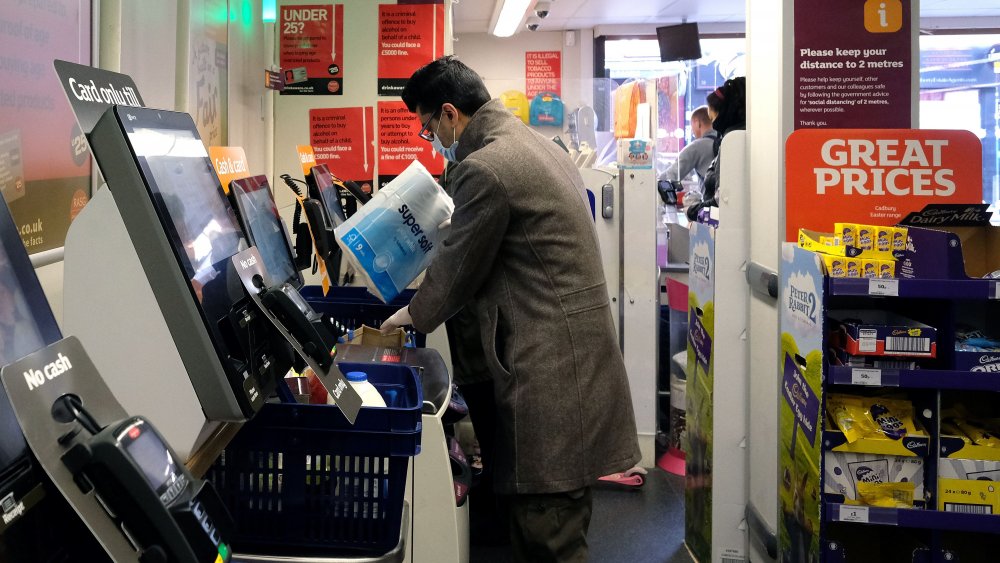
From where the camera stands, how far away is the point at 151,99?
2.48 metres

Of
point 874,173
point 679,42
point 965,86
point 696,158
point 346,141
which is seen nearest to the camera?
point 874,173

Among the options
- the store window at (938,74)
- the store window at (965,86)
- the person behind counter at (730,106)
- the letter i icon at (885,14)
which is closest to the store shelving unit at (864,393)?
the letter i icon at (885,14)

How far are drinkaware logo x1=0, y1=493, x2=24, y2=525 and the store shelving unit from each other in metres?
2.02

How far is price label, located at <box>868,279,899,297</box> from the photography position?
7.30ft

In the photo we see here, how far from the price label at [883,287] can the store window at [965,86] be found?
8150 millimetres

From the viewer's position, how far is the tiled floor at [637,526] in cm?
366

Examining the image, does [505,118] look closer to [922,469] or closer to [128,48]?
[128,48]

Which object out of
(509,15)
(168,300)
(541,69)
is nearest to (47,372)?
(168,300)

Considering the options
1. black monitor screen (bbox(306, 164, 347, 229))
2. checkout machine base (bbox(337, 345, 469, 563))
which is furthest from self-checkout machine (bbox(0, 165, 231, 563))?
black monitor screen (bbox(306, 164, 347, 229))

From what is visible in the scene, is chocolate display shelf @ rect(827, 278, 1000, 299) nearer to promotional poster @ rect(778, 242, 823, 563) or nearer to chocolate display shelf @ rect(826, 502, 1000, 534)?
promotional poster @ rect(778, 242, 823, 563)

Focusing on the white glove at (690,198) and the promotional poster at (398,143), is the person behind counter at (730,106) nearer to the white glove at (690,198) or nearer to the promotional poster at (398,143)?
the white glove at (690,198)

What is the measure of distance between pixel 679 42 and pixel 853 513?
7.75 metres

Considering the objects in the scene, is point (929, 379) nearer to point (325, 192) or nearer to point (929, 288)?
point (929, 288)

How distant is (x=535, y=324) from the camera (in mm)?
2232
